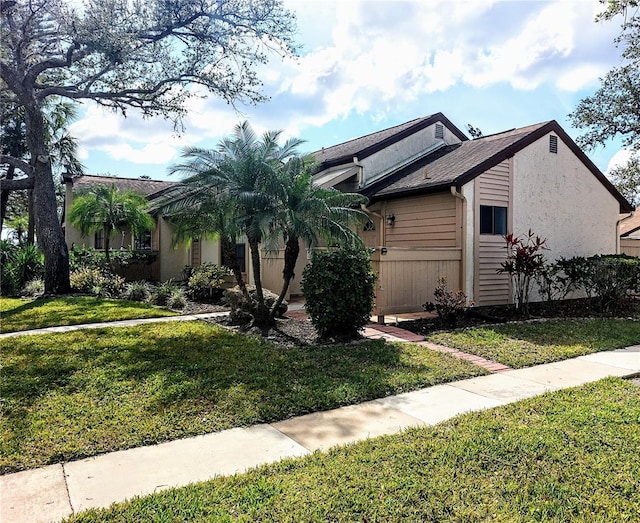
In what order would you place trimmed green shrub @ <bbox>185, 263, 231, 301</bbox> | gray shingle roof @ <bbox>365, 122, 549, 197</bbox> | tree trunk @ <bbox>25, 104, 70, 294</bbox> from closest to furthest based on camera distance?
1. gray shingle roof @ <bbox>365, 122, 549, 197</bbox>
2. trimmed green shrub @ <bbox>185, 263, 231, 301</bbox>
3. tree trunk @ <bbox>25, 104, 70, 294</bbox>

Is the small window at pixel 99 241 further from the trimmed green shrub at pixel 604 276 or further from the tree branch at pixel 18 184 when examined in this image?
the trimmed green shrub at pixel 604 276

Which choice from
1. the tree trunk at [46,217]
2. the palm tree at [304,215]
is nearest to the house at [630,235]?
the palm tree at [304,215]

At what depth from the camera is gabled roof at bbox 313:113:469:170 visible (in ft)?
46.6

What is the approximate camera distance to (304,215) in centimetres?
808

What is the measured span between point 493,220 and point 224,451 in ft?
33.4

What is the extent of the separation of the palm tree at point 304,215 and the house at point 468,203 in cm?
166

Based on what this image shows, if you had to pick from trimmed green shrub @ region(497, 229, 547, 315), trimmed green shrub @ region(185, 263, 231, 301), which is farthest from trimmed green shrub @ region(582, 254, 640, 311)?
trimmed green shrub @ region(185, 263, 231, 301)

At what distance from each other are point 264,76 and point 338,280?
9.63 m

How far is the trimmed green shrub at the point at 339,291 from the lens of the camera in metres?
7.88

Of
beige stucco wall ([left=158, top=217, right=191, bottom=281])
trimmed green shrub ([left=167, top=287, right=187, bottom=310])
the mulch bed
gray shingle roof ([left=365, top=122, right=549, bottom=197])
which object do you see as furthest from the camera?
beige stucco wall ([left=158, top=217, right=191, bottom=281])

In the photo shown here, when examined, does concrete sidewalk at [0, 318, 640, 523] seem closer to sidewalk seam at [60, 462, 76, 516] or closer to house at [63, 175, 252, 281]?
sidewalk seam at [60, 462, 76, 516]

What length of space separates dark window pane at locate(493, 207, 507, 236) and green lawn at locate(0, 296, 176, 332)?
8687 millimetres

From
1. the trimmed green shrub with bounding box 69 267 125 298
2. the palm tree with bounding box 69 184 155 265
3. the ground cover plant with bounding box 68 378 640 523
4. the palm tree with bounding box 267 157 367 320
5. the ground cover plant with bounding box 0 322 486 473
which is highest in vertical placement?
the palm tree with bounding box 69 184 155 265

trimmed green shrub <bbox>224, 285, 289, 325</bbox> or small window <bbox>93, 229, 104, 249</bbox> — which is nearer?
trimmed green shrub <bbox>224, 285, 289, 325</bbox>
